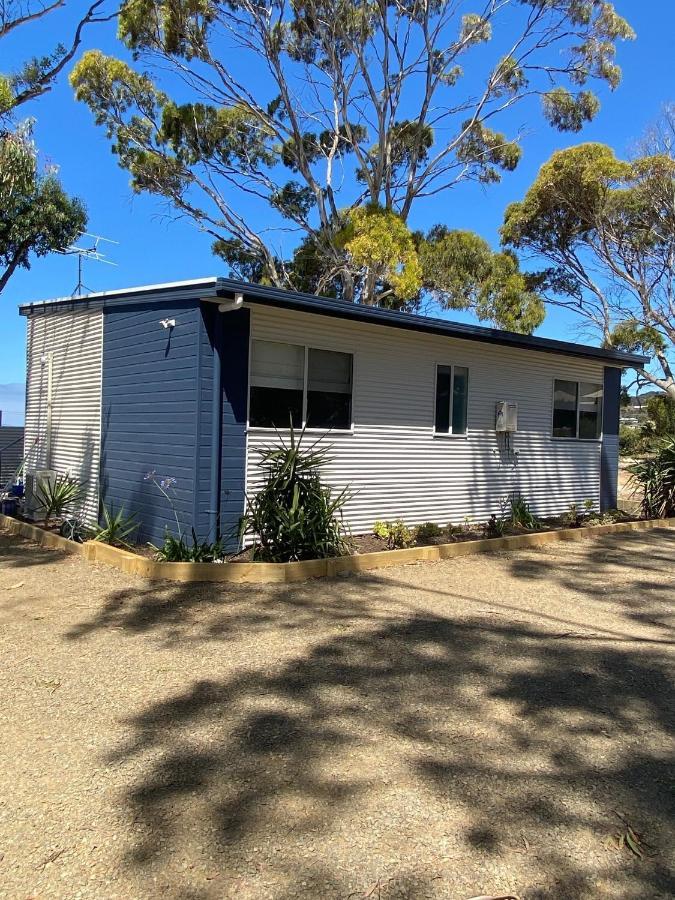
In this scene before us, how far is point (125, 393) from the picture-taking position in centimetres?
896

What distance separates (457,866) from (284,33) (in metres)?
19.4

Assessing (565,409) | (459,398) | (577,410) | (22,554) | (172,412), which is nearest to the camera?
(172,412)

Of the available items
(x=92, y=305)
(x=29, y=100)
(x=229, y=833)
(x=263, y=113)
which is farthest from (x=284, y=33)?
(x=229, y=833)

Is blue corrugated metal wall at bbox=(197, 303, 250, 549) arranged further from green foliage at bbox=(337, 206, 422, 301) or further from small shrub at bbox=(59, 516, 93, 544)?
green foliage at bbox=(337, 206, 422, 301)

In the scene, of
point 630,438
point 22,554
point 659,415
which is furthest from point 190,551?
point 630,438

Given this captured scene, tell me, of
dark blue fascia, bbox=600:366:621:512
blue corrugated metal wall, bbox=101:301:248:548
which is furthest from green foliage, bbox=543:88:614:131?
blue corrugated metal wall, bbox=101:301:248:548

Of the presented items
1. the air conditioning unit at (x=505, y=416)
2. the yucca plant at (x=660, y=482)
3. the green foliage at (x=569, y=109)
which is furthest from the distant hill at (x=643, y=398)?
the air conditioning unit at (x=505, y=416)

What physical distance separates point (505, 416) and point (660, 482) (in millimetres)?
3852

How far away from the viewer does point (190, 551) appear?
7.36 metres

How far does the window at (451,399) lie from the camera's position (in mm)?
10305

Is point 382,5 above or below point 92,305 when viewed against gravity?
above

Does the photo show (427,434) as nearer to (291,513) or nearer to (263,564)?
(291,513)

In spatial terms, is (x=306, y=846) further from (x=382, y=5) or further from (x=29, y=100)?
(x=382, y=5)

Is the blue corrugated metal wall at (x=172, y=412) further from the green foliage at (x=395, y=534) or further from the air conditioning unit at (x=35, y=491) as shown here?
the green foliage at (x=395, y=534)
